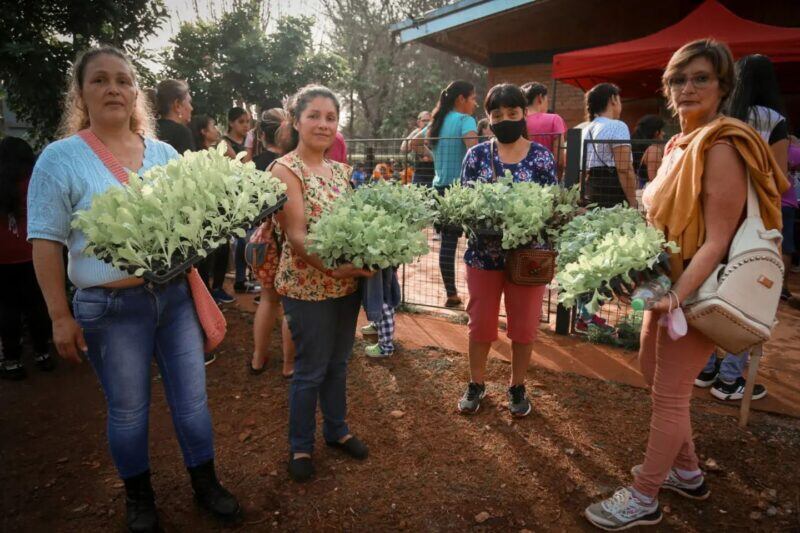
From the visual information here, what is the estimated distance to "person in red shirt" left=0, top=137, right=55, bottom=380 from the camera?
13.1 ft

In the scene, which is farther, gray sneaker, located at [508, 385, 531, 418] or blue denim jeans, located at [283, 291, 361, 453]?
gray sneaker, located at [508, 385, 531, 418]

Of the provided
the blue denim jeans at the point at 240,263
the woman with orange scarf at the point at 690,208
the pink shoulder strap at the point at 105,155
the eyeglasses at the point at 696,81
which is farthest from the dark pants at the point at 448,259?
the pink shoulder strap at the point at 105,155

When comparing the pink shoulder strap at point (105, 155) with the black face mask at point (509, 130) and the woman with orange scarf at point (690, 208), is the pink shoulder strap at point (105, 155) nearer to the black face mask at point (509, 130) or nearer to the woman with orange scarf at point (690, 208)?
the black face mask at point (509, 130)

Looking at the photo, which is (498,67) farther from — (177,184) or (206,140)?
(177,184)

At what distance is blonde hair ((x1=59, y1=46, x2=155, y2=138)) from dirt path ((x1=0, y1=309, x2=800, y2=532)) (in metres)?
2.02

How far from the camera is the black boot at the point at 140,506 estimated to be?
2389mm

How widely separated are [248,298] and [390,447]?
12.2 feet

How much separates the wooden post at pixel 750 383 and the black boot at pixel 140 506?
3.31 metres

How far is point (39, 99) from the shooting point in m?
4.91

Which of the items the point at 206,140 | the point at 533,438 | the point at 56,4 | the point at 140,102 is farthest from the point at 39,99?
the point at 533,438

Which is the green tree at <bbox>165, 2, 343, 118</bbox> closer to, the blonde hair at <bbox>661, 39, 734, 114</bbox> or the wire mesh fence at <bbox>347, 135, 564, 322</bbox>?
the wire mesh fence at <bbox>347, 135, 564, 322</bbox>

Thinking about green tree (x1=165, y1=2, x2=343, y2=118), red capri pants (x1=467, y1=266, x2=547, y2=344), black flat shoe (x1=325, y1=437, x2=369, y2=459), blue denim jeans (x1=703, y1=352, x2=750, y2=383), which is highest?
green tree (x1=165, y1=2, x2=343, y2=118)

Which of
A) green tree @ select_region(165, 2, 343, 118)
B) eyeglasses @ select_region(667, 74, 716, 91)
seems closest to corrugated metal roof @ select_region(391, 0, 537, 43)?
green tree @ select_region(165, 2, 343, 118)

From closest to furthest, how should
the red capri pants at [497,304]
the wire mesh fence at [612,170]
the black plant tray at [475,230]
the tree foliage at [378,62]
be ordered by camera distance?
the black plant tray at [475,230], the red capri pants at [497,304], the wire mesh fence at [612,170], the tree foliage at [378,62]
